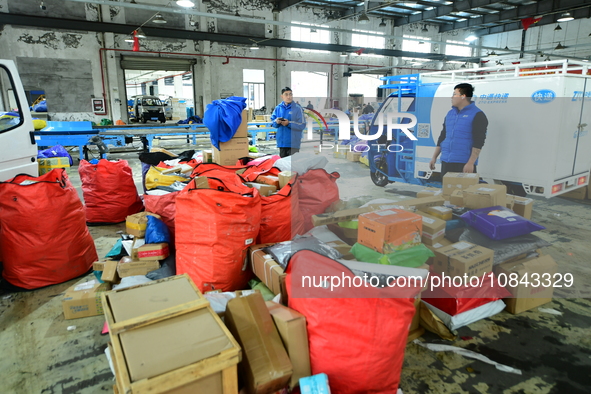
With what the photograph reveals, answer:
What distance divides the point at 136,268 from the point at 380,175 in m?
4.57

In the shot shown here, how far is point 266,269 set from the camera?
2340 millimetres

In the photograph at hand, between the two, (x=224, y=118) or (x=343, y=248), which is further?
(x=224, y=118)

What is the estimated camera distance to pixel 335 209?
317 centimetres

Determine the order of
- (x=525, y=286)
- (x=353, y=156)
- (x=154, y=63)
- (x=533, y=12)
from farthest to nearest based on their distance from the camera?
(x=533, y=12), (x=154, y=63), (x=353, y=156), (x=525, y=286)

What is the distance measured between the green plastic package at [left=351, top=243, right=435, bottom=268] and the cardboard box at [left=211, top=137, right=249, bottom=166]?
86.4 inches

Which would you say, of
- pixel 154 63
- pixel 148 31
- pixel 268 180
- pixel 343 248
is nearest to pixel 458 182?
pixel 343 248

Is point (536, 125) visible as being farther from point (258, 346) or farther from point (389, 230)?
point (258, 346)

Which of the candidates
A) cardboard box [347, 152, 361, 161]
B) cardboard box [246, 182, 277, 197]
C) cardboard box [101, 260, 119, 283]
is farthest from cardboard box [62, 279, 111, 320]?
cardboard box [347, 152, 361, 161]

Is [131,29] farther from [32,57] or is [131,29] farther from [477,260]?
[477,260]

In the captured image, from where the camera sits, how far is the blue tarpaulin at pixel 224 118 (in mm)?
3859

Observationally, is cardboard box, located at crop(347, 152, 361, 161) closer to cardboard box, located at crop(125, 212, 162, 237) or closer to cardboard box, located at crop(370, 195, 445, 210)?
cardboard box, located at crop(370, 195, 445, 210)

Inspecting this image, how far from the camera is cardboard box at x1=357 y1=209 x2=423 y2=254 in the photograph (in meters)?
2.22

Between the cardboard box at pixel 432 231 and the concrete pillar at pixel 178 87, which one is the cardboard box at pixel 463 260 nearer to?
the cardboard box at pixel 432 231

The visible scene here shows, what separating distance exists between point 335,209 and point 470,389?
5.42ft
